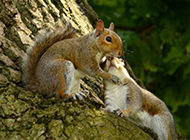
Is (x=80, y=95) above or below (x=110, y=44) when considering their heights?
below

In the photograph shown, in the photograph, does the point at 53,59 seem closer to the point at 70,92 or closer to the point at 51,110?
the point at 70,92

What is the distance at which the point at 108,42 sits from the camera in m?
3.64

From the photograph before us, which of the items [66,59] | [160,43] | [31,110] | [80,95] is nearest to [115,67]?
[66,59]

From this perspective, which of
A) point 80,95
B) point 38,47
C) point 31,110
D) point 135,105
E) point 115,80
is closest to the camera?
point 31,110

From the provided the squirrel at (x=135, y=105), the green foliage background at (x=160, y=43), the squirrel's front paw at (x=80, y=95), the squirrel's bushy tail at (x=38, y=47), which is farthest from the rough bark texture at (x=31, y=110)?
the green foliage background at (x=160, y=43)

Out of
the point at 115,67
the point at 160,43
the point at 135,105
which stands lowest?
the point at 135,105

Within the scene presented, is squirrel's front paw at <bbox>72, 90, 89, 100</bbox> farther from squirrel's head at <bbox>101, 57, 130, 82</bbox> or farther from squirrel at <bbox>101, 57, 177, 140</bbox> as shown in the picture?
squirrel's head at <bbox>101, 57, 130, 82</bbox>

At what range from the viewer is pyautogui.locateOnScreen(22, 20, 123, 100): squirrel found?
2979 millimetres

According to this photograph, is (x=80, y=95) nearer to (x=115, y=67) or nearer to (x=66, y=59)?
(x=66, y=59)

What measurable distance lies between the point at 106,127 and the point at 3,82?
2.85ft

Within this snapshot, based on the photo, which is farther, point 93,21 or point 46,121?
point 93,21

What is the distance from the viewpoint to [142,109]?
341cm

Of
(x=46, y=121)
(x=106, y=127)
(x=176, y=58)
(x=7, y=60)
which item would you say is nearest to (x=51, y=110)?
(x=46, y=121)

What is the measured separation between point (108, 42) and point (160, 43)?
91.2 inches
